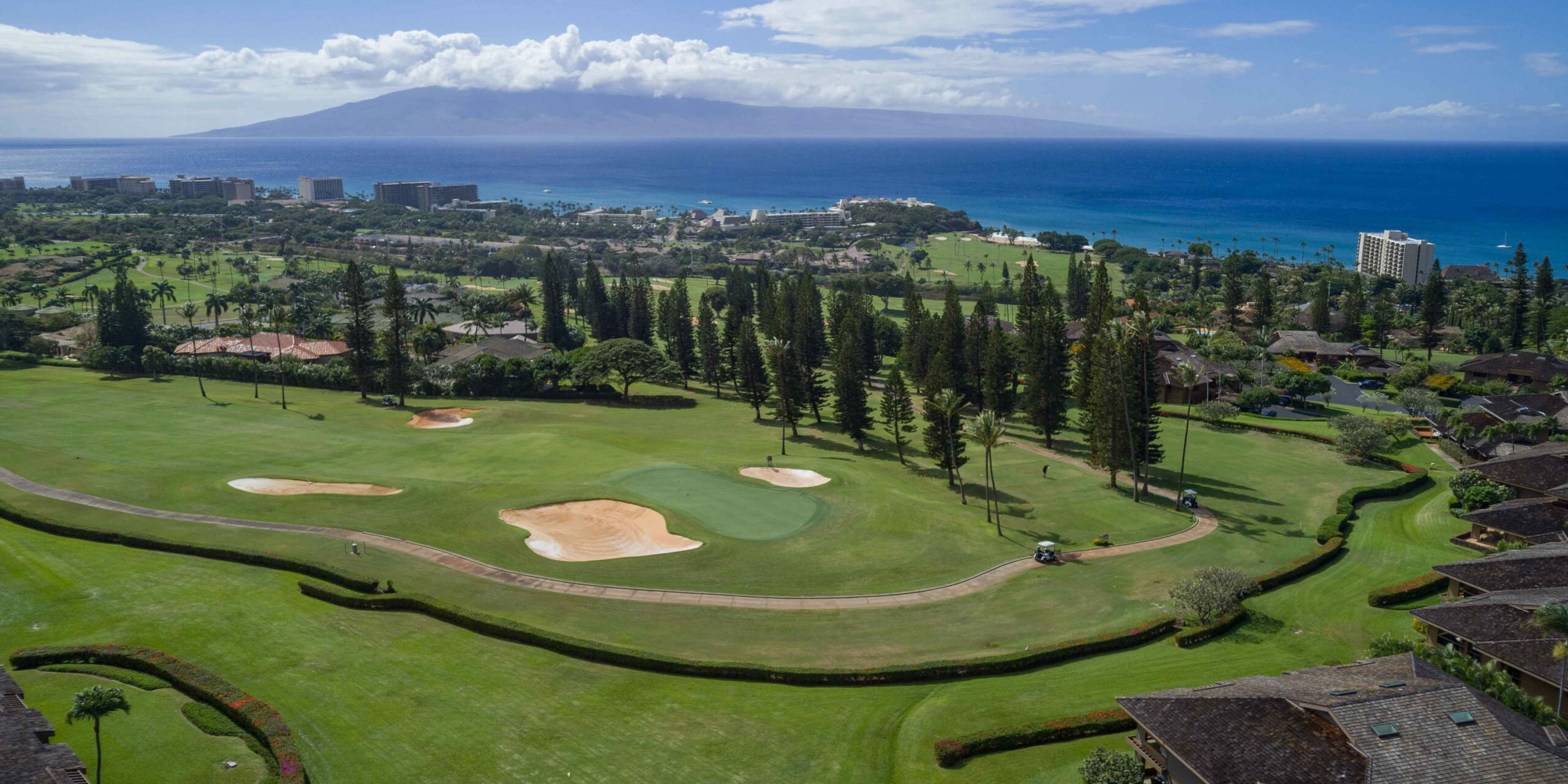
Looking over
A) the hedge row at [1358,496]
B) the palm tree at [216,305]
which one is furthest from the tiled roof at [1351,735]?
the palm tree at [216,305]

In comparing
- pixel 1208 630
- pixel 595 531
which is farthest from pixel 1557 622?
pixel 595 531

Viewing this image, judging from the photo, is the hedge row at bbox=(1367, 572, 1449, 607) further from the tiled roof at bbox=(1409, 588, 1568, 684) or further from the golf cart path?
the golf cart path

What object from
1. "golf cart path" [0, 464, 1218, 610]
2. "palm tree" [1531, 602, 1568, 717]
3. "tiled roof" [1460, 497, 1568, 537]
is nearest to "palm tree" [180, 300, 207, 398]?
"golf cart path" [0, 464, 1218, 610]

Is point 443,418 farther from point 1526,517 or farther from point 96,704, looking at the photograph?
point 1526,517

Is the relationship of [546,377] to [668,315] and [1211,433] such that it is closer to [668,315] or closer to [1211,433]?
[668,315]

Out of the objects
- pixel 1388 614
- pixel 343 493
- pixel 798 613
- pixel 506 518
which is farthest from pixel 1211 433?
pixel 343 493
